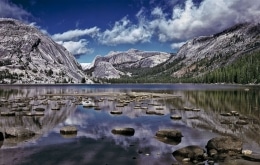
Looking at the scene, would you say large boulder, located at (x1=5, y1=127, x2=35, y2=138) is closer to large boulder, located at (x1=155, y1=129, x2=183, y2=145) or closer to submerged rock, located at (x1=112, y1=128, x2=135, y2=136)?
submerged rock, located at (x1=112, y1=128, x2=135, y2=136)

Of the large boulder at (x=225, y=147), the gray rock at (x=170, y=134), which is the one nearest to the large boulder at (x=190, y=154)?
the large boulder at (x=225, y=147)

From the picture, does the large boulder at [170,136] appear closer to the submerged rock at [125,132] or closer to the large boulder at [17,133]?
the submerged rock at [125,132]

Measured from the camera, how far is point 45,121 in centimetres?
4700

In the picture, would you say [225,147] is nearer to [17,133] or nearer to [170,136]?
[170,136]

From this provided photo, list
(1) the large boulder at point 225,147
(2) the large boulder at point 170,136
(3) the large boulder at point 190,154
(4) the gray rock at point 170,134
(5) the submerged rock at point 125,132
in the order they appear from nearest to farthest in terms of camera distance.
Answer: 1. (3) the large boulder at point 190,154
2. (1) the large boulder at point 225,147
3. (2) the large boulder at point 170,136
4. (4) the gray rock at point 170,134
5. (5) the submerged rock at point 125,132

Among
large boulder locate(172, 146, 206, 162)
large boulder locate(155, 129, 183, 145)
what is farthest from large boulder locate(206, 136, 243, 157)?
large boulder locate(155, 129, 183, 145)

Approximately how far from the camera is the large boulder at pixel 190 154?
79.9 feet

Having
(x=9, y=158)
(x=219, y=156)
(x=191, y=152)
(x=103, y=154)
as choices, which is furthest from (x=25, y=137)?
(x=219, y=156)

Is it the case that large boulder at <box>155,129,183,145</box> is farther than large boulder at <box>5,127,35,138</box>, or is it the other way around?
large boulder at <box>5,127,35,138</box>

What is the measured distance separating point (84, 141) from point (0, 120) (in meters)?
22.0

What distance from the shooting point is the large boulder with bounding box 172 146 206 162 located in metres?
24.3

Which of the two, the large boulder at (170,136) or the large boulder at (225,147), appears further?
the large boulder at (170,136)

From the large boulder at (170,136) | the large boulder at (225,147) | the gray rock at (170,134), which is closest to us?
the large boulder at (225,147)

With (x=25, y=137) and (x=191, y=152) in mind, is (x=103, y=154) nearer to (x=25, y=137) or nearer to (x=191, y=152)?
(x=191, y=152)
